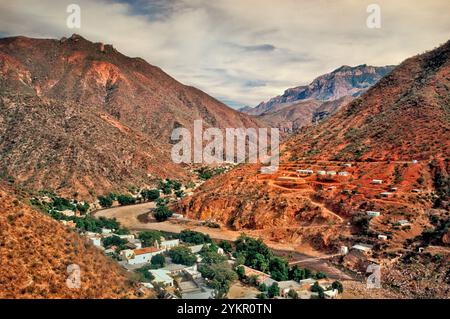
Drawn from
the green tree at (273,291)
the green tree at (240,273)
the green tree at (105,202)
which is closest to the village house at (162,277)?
the green tree at (240,273)

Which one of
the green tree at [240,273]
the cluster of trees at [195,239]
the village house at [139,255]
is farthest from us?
the cluster of trees at [195,239]

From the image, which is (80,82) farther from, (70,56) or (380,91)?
(380,91)

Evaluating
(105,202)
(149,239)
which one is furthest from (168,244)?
(105,202)

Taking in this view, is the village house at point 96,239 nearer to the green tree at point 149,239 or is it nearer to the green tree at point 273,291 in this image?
the green tree at point 149,239

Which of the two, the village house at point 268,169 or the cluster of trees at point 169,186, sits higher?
the village house at point 268,169

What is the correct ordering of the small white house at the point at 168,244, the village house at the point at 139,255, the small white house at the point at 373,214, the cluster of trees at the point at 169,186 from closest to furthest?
the village house at the point at 139,255
the small white house at the point at 168,244
the small white house at the point at 373,214
the cluster of trees at the point at 169,186

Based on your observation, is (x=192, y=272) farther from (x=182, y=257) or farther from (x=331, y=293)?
(x=331, y=293)

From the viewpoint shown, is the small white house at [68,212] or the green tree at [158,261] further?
the small white house at [68,212]
